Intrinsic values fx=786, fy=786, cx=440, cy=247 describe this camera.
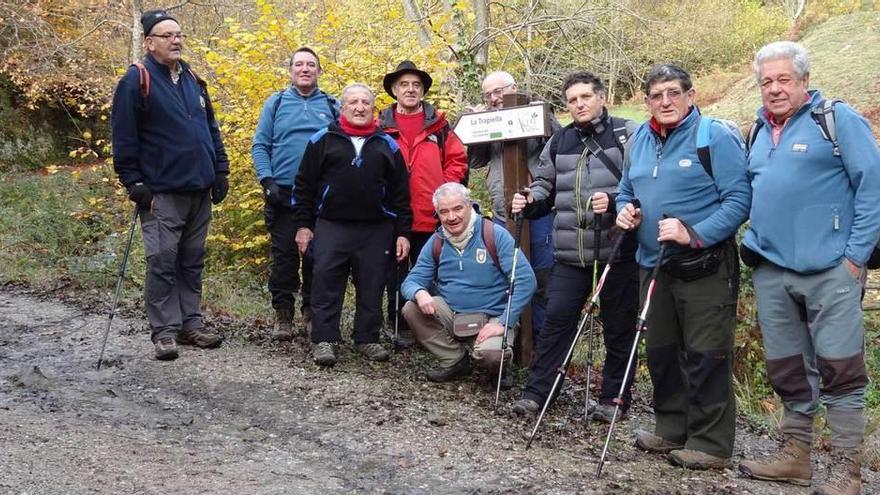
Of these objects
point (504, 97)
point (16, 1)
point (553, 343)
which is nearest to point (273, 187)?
point (504, 97)

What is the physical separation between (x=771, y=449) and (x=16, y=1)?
17.1 metres

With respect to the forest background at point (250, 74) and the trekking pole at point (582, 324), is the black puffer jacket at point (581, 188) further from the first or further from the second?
the forest background at point (250, 74)

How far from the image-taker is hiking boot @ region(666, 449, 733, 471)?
422 centimetres

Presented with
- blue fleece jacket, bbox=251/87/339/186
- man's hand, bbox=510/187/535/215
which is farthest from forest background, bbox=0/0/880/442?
man's hand, bbox=510/187/535/215

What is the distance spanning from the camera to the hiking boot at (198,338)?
6.18 meters

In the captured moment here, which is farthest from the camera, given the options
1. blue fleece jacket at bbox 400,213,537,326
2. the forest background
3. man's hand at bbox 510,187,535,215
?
the forest background

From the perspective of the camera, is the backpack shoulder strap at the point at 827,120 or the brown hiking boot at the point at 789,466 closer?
the backpack shoulder strap at the point at 827,120

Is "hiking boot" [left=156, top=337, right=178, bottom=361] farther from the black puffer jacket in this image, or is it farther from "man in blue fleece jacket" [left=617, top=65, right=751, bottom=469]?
"man in blue fleece jacket" [left=617, top=65, right=751, bottom=469]

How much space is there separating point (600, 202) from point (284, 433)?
7.53 feet

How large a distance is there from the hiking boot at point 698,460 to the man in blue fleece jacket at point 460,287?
1499 millimetres

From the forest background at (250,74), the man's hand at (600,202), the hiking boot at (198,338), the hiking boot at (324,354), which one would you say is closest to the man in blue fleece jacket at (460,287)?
the hiking boot at (324,354)

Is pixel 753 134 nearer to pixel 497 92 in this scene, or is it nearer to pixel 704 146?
pixel 704 146

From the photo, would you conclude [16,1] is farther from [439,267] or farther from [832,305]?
[832,305]

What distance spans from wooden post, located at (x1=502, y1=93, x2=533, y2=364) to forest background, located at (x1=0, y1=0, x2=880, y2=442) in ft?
5.77
